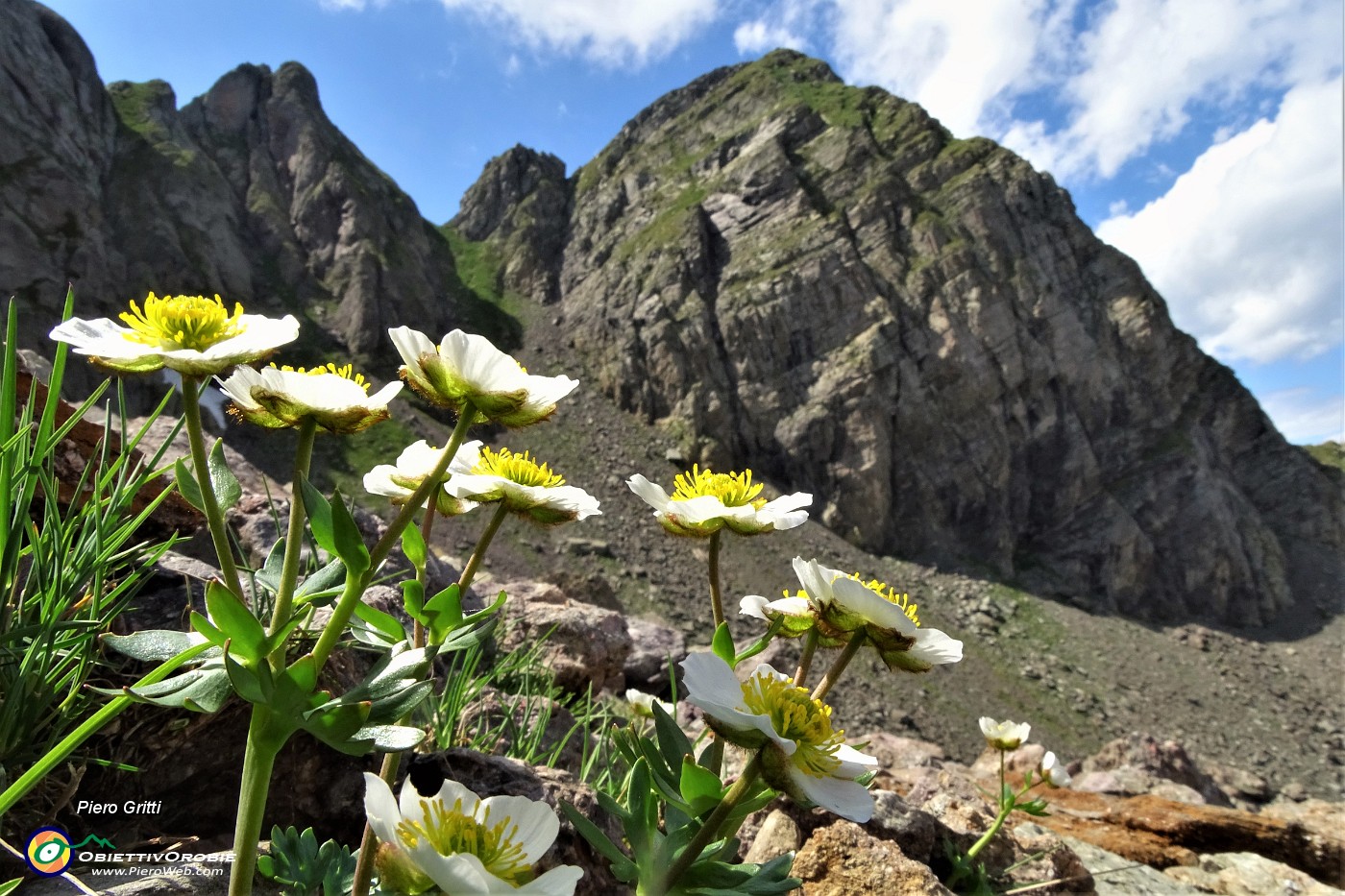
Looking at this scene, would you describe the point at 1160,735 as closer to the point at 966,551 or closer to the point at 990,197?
the point at 966,551

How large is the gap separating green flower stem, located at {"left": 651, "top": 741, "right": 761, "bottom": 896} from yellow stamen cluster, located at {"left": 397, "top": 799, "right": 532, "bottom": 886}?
24cm

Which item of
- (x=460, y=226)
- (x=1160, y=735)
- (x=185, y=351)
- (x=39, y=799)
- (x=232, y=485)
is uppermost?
(x=460, y=226)

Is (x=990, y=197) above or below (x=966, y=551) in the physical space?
→ above

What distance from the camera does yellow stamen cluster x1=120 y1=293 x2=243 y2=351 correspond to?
1.25 metres

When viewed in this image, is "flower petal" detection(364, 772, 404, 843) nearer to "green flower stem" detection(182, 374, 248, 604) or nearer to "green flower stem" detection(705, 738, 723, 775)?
"green flower stem" detection(182, 374, 248, 604)

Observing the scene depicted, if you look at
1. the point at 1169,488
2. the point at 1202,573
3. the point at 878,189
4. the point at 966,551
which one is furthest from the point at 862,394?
the point at 1202,573

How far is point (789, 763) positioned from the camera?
1109 mm

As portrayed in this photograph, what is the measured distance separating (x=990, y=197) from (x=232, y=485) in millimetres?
60782

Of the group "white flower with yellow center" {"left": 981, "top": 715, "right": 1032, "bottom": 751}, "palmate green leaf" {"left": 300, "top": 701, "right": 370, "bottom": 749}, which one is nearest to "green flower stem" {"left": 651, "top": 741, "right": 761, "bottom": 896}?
"palmate green leaf" {"left": 300, "top": 701, "right": 370, "bottom": 749}

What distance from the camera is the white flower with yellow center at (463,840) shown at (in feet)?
2.86

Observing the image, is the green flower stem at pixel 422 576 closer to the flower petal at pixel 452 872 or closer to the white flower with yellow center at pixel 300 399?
the white flower with yellow center at pixel 300 399

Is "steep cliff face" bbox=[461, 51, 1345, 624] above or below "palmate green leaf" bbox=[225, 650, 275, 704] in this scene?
above

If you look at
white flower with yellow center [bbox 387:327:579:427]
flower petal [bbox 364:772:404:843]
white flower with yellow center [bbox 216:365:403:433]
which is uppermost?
white flower with yellow center [bbox 387:327:579:427]

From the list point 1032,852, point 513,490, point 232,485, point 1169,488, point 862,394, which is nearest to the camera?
point 232,485
